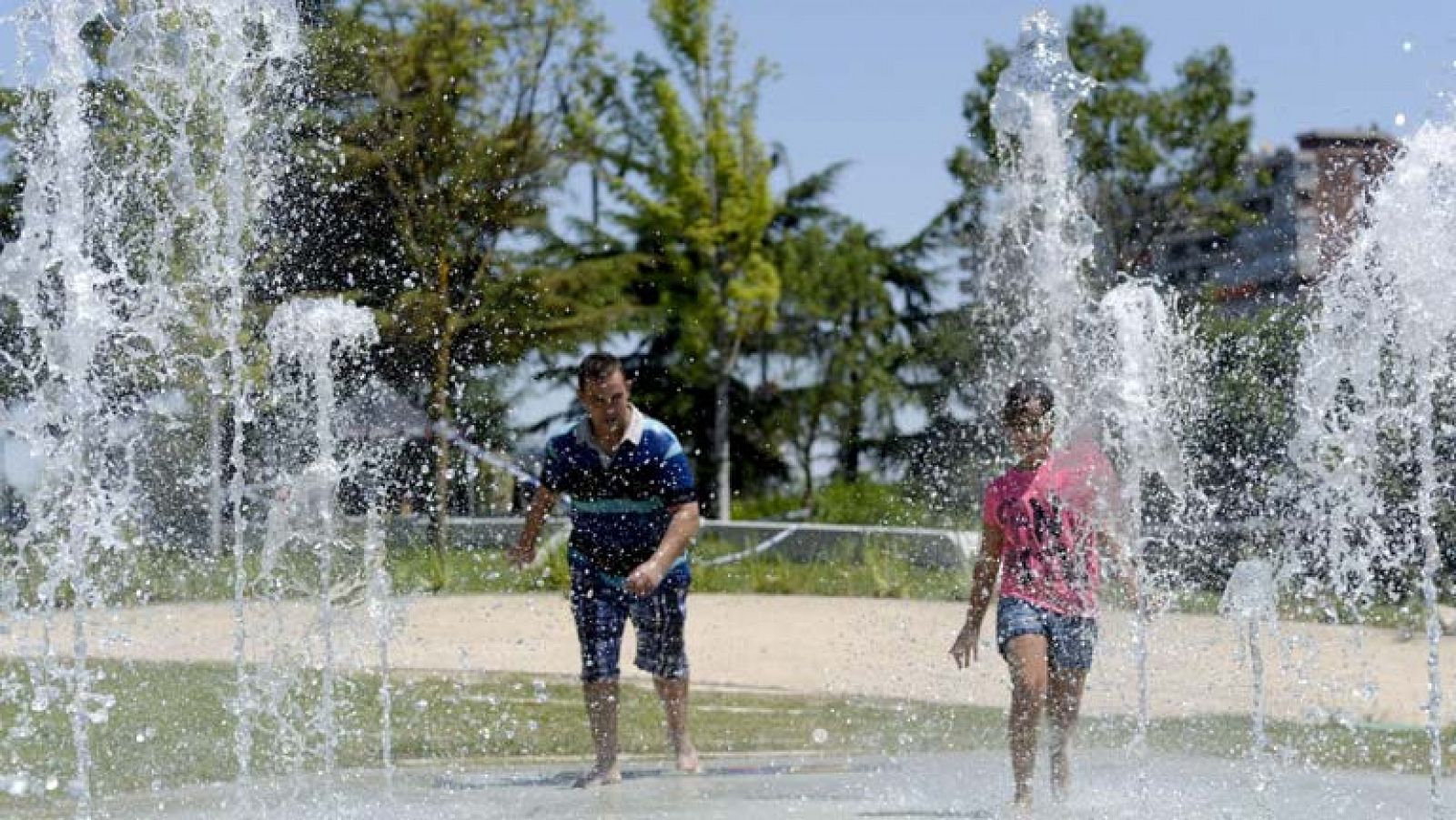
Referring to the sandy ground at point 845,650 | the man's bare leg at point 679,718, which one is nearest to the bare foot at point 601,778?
the man's bare leg at point 679,718

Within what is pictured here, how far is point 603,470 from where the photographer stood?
6.14 meters

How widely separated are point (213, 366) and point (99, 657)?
674 cm

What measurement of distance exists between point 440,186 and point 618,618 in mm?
14981

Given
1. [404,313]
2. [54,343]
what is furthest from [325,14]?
[54,343]

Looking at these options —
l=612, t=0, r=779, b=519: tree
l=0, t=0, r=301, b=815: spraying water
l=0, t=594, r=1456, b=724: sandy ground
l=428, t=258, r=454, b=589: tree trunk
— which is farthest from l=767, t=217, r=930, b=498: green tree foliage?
l=0, t=594, r=1456, b=724: sandy ground

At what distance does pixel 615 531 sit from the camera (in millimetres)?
6180

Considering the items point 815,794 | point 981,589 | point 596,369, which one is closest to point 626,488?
point 596,369

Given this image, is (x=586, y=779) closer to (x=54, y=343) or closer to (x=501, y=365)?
(x=54, y=343)

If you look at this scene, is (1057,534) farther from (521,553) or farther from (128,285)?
(128,285)

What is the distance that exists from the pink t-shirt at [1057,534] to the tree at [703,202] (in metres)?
18.0

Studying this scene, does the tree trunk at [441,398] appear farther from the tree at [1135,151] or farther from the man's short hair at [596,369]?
the man's short hair at [596,369]

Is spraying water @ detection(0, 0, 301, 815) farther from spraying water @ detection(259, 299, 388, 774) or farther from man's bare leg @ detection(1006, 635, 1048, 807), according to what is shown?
man's bare leg @ detection(1006, 635, 1048, 807)

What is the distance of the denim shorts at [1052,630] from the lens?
5289 millimetres

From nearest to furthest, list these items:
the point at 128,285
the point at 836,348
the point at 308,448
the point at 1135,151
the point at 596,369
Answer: the point at 596,369 → the point at 128,285 → the point at 308,448 → the point at 1135,151 → the point at 836,348
